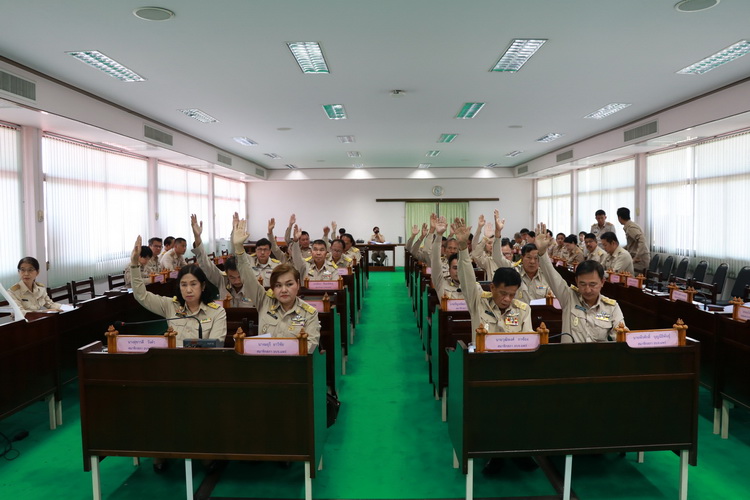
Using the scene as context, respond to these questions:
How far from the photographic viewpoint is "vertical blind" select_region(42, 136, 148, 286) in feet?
21.7

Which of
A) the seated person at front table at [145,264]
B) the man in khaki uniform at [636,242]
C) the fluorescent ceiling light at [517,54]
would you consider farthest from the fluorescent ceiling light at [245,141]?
the man in khaki uniform at [636,242]

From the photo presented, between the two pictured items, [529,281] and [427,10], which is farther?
[529,281]

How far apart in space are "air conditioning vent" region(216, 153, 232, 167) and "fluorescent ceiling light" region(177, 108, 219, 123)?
9.80 feet

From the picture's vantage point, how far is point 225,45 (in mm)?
4344

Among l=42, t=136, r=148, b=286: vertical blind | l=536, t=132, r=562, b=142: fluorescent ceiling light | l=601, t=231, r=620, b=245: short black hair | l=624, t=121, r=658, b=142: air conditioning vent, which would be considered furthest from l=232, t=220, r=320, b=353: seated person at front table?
l=536, t=132, r=562, b=142: fluorescent ceiling light

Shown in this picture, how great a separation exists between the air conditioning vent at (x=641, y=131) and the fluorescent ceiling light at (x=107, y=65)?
283 inches

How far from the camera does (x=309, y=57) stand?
15.5 ft

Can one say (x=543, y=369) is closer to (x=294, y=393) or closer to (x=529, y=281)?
(x=294, y=393)

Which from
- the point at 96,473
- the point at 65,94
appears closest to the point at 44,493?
the point at 96,473

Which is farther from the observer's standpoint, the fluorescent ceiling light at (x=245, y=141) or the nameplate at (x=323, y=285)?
the fluorescent ceiling light at (x=245, y=141)

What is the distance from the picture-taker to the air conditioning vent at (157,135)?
291 inches

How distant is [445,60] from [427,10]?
4.03 ft

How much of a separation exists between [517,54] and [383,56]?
1.31 meters

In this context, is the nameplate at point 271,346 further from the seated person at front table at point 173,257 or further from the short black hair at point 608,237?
the seated person at front table at point 173,257
